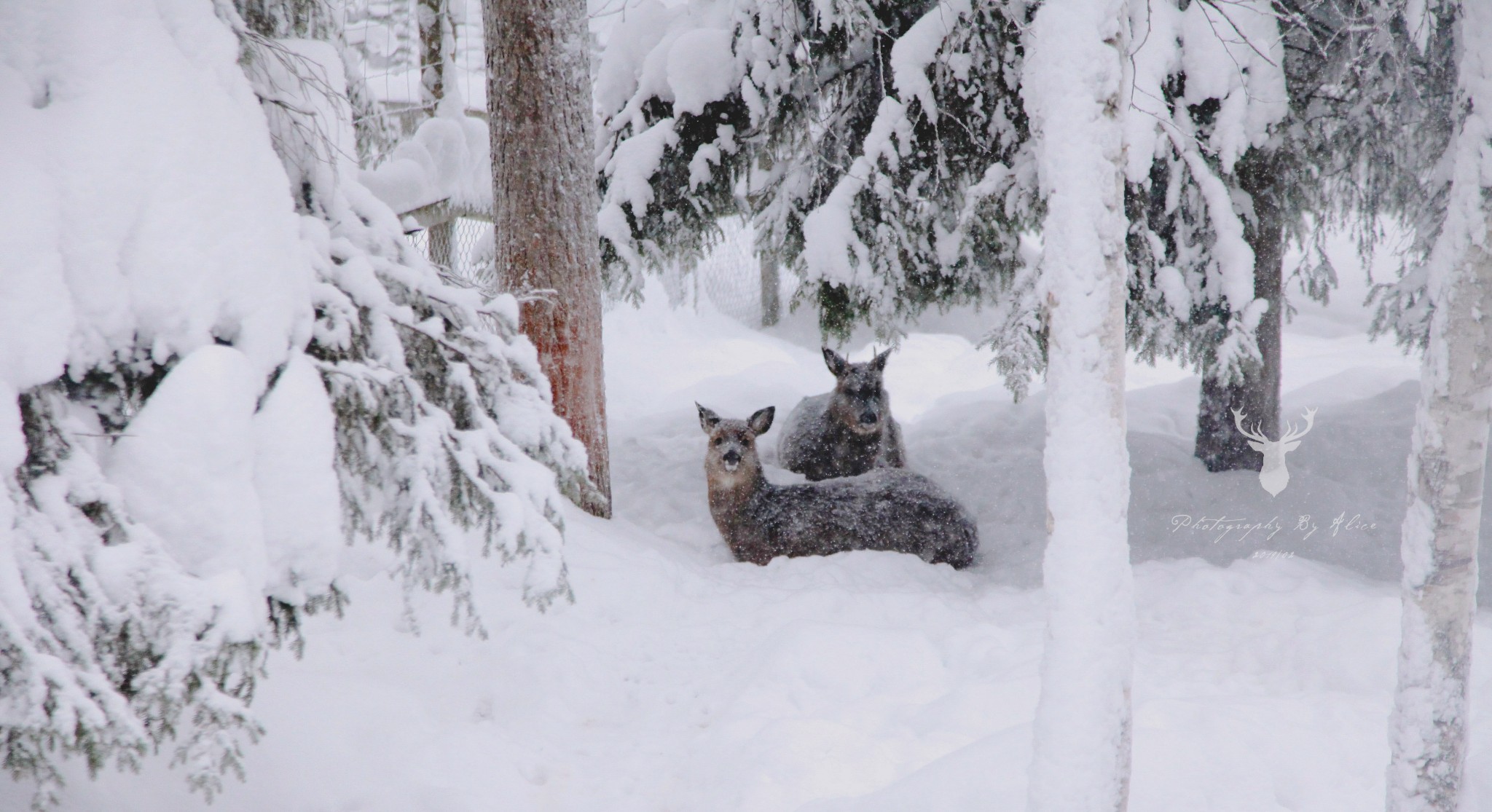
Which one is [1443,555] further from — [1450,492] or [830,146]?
[830,146]

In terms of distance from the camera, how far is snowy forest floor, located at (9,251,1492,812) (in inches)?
146

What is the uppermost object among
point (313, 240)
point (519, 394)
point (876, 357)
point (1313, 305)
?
point (313, 240)

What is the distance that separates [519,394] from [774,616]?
9.61 feet

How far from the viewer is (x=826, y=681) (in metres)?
4.98

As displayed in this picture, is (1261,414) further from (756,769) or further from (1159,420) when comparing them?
(756,769)

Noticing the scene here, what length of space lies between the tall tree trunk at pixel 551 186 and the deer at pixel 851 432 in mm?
2924

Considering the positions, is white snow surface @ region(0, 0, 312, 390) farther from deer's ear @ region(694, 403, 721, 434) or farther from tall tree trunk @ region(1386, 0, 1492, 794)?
deer's ear @ region(694, 403, 721, 434)

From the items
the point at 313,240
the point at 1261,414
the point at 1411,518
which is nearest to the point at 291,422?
the point at 313,240

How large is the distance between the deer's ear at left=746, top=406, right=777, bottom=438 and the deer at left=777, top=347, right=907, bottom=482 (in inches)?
40.9

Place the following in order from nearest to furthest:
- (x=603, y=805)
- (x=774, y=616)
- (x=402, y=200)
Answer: (x=603, y=805)
(x=774, y=616)
(x=402, y=200)

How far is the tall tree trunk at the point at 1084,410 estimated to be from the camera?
281 cm

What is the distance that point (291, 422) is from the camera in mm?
2662

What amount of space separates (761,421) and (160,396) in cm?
580

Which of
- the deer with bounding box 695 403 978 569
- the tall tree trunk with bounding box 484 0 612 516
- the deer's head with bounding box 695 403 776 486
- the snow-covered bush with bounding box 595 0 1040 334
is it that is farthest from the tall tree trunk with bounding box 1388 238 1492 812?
the deer's head with bounding box 695 403 776 486
